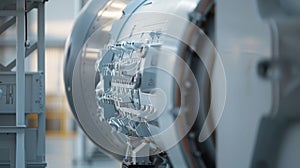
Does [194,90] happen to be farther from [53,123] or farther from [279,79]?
[53,123]

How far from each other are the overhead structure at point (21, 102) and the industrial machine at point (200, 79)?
1.55 metres

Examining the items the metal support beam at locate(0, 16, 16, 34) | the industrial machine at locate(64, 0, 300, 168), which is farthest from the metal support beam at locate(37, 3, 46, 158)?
the industrial machine at locate(64, 0, 300, 168)

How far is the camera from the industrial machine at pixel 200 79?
108 centimetres

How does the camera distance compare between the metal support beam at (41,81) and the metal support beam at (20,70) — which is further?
the metal support beam at (41,81)

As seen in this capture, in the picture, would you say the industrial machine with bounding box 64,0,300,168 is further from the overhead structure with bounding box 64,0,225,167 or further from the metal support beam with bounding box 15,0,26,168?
the metal support beam with bounding box 15,0,26,168

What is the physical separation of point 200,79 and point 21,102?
3.69 m

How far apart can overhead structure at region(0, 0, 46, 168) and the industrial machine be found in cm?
155

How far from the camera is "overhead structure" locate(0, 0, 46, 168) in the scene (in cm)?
521

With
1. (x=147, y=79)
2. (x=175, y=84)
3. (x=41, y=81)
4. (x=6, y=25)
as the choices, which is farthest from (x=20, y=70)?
(x=175, y=84)

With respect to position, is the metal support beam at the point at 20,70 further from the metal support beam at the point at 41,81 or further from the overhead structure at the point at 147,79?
the overhead structure at the point at 147,79

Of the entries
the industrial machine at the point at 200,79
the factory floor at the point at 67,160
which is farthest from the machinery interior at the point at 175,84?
the factory floor at the point at 67,160

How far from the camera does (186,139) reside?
1.81 m

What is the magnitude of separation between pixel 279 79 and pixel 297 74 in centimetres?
3

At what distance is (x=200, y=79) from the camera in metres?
1.76
